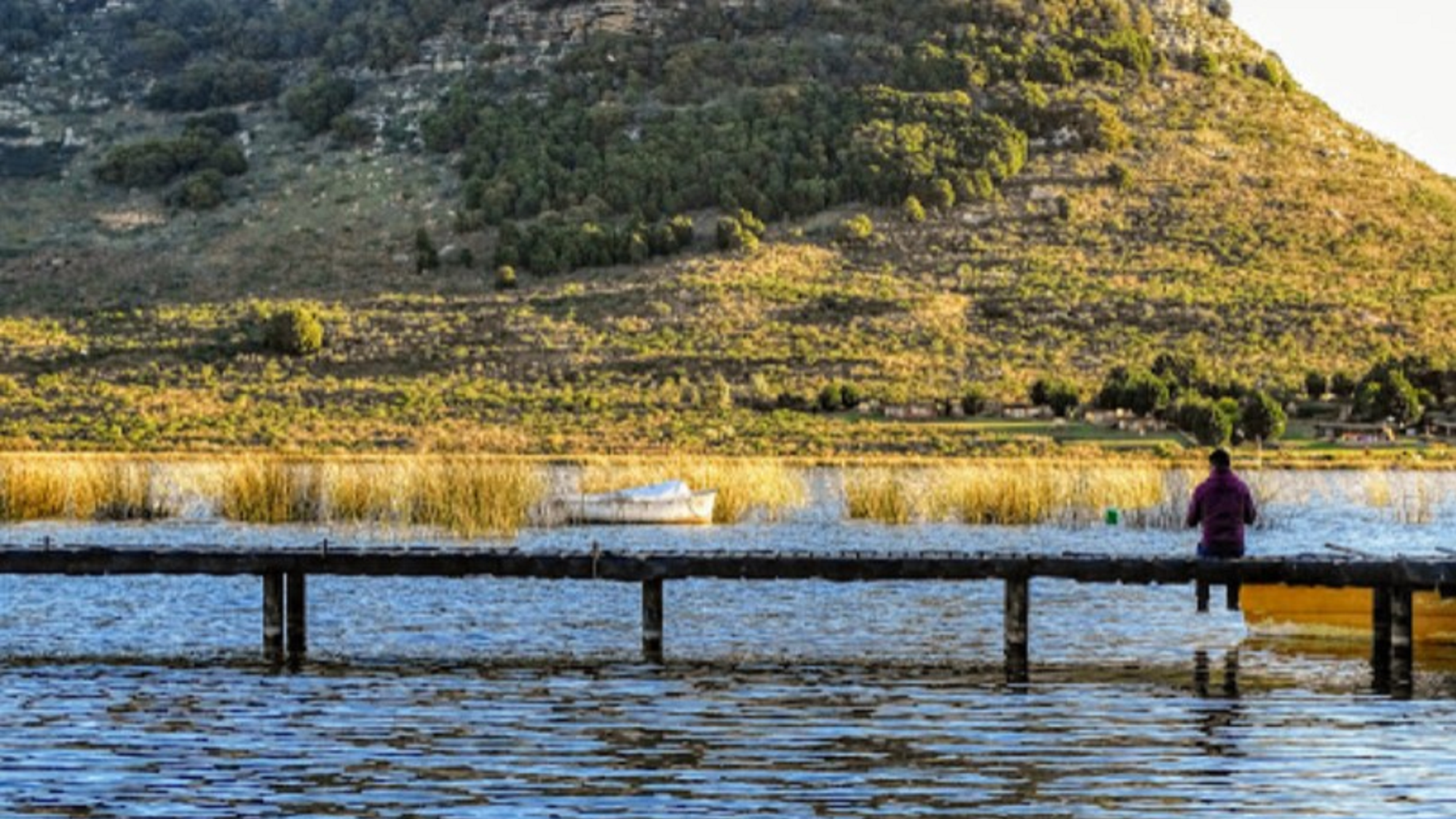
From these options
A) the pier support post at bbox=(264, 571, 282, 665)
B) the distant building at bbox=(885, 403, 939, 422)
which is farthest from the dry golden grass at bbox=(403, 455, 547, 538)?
the distant building at bbox=(885, 403, 939, 422)

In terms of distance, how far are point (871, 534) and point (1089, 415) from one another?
3292 cm

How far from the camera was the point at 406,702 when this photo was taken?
2436 centimetres

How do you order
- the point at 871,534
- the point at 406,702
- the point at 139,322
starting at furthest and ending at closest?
the point at 139,322, the point at 871,534, the point at 406,702

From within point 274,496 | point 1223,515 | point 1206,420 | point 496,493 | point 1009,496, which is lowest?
point 1009,496

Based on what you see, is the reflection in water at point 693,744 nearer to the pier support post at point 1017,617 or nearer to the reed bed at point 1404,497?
the pier support post at point 1017,617

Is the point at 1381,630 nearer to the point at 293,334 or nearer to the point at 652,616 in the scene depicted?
the point at 652,616

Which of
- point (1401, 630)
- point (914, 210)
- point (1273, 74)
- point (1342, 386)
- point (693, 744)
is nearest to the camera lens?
point (693, 744)

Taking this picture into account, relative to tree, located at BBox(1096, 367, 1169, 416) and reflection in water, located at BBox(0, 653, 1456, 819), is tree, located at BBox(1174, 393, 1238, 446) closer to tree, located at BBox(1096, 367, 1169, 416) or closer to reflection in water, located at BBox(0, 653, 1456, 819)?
tree, located at BBox(1096, 367, 1169, 416)

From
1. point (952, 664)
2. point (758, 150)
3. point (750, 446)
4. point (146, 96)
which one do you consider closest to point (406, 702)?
point (952, 664)

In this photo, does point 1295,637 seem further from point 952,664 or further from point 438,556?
point 438,556

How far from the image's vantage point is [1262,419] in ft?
235

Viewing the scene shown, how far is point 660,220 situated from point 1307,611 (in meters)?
69.1

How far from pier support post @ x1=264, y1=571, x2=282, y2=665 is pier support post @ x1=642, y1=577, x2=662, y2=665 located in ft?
11.9

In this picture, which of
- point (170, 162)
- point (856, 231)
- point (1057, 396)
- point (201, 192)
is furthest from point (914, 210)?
point (170, 162)
